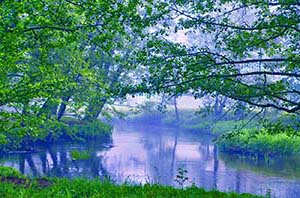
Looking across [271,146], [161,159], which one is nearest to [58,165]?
Answer: [161,159]

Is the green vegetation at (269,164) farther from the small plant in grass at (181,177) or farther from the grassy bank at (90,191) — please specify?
the grassy bank at (90,191)

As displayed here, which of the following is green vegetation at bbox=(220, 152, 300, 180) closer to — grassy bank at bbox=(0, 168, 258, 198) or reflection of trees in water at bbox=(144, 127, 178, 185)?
reflection of trees in water at bbox=(144, 127, 178, 185)

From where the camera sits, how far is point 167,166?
2384 centimetres

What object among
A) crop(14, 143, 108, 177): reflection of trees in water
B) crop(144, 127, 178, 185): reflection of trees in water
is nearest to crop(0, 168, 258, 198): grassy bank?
crop(144, 127, 178, 185): reflection of trees in water

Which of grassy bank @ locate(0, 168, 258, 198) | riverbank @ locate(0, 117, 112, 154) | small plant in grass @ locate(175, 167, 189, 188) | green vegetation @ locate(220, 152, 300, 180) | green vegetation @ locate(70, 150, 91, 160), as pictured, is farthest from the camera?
riverbank @ locate(0, 117, 112, 154)

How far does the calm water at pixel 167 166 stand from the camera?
1891 cm

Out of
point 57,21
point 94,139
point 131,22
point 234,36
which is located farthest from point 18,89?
point 94,139

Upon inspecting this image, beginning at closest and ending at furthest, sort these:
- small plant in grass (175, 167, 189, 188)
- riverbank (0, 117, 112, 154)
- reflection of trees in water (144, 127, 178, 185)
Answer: small plant in grass (175, 167, 189, 188) → reflection of trees in water (144, 127, 178, 185) → riverbank (0, 117, 112, 154)

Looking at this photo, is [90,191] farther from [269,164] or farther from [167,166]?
[269,164]

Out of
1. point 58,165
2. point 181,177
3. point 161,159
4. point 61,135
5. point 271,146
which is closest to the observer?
point 181,177

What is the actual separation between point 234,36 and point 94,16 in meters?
3.32

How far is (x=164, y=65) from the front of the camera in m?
9.98

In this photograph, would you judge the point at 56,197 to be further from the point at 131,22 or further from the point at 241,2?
the point at 241,2

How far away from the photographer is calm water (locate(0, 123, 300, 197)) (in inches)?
744
